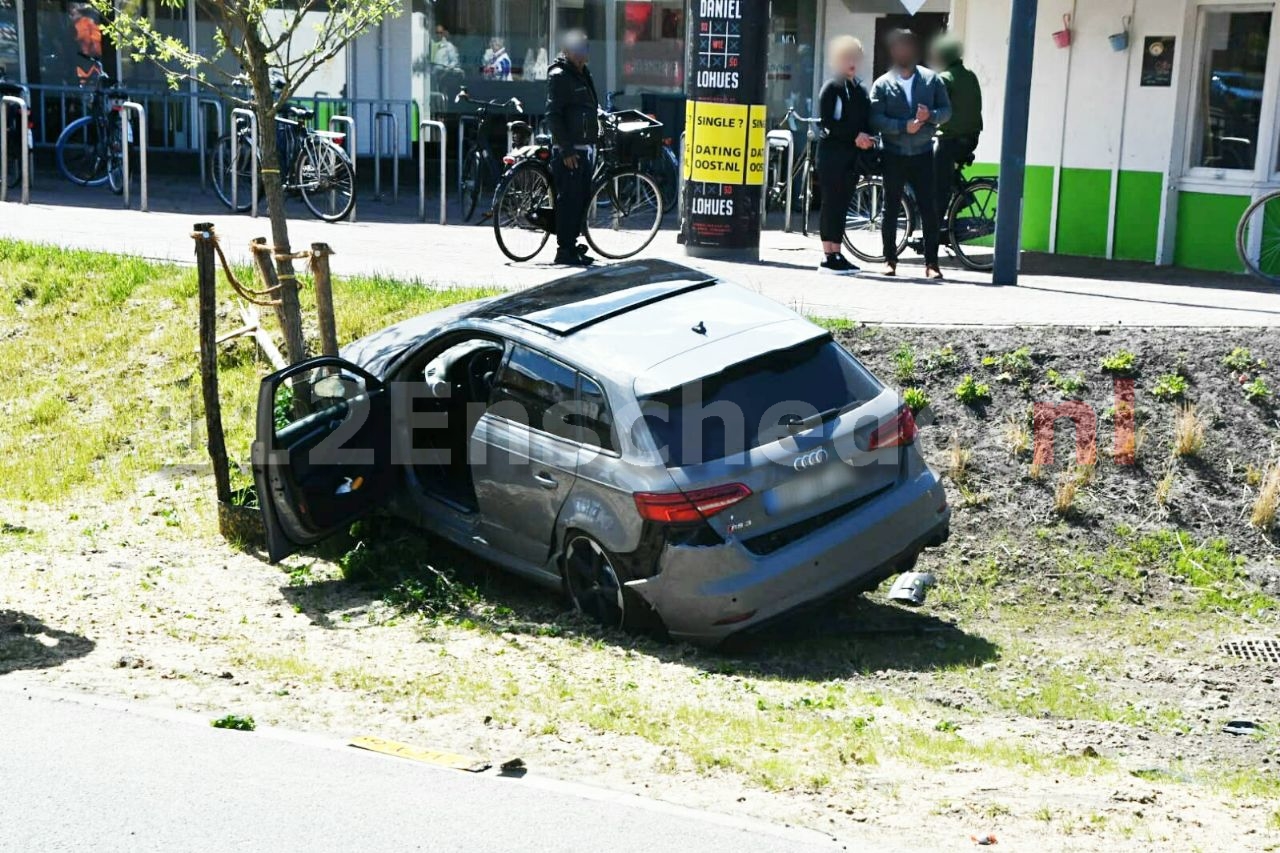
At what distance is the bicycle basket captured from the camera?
15.7m

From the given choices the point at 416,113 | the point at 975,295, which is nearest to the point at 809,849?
the point at 975,295

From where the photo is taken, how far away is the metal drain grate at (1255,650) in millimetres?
8406

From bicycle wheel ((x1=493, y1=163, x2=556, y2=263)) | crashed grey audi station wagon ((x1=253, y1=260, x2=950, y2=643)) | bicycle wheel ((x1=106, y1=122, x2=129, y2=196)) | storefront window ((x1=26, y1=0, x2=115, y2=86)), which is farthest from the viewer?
storefront window ((x1=26, y1=0, x2=115, y2=86))

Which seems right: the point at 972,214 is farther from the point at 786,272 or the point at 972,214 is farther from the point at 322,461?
the point at 322,461

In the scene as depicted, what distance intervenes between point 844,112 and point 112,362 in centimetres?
651

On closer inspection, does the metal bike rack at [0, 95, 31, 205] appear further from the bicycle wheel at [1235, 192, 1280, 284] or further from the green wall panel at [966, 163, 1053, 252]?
the bicycle wheel at [1235, 192, 1280, 284]

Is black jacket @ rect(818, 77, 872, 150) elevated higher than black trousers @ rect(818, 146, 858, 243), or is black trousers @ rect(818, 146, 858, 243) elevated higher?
black jacket @ rect(818, 77, 872, 150)

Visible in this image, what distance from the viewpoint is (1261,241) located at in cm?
1491

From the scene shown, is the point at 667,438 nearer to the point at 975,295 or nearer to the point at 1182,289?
the point at 975,295

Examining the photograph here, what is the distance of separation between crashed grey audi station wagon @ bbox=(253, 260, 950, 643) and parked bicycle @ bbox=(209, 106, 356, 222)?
913 centimetres

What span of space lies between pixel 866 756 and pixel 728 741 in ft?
1.80

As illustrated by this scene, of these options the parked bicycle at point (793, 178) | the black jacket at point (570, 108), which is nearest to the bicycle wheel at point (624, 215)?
the black jacket at point (570, 108)

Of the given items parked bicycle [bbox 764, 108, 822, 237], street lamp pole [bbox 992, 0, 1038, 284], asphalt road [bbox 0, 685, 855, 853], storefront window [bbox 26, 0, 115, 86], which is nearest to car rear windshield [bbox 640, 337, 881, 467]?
asphalt road [bbox 0, 685, 855, 853]

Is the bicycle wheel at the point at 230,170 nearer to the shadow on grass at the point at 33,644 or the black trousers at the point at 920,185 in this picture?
the black trousers at the point at 920,185
